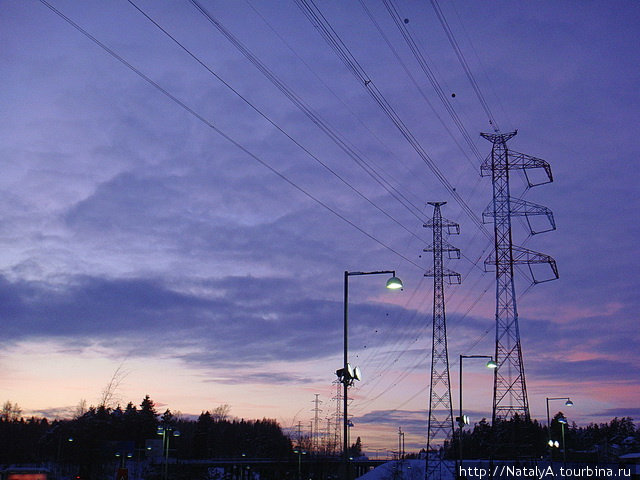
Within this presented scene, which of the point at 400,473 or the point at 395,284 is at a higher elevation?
the point at 395,284

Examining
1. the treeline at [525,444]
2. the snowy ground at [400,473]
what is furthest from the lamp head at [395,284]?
the snowy ground at [400,473]

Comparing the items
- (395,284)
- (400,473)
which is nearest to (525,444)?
(400,473)

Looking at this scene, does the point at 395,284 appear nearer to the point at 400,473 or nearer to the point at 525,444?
the point at 525,444

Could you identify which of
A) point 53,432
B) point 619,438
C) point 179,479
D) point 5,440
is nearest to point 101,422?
point 179,479

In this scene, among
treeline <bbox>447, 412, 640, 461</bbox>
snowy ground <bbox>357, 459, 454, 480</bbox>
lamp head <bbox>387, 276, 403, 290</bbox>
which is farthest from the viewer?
snowy ground <bbox>357, 459, 454, 480</bbox>

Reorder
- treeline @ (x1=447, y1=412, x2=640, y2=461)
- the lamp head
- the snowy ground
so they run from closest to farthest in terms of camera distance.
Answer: the lamp head
treeline @ (x1=447, y1=412, x2=640, y2=461)
the snowy ground

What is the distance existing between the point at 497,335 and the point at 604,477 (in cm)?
3051

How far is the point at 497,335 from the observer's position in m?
56.6

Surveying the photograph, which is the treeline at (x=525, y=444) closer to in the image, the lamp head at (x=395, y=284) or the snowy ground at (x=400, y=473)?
the snowy ground at (x=400, y=473)

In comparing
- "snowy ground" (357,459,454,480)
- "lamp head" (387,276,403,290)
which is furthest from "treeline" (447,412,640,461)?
"lamp head" (387,276,403,290)

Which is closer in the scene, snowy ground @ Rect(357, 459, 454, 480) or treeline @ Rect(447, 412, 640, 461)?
treeline @ Rect(447, 412, 640, 461)

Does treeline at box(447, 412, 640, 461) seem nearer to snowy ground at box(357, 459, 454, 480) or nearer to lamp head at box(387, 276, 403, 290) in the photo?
snowy ground at box(357, 459, 454, 480)

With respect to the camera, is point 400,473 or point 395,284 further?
point 400,473

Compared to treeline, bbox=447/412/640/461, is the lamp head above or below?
above
